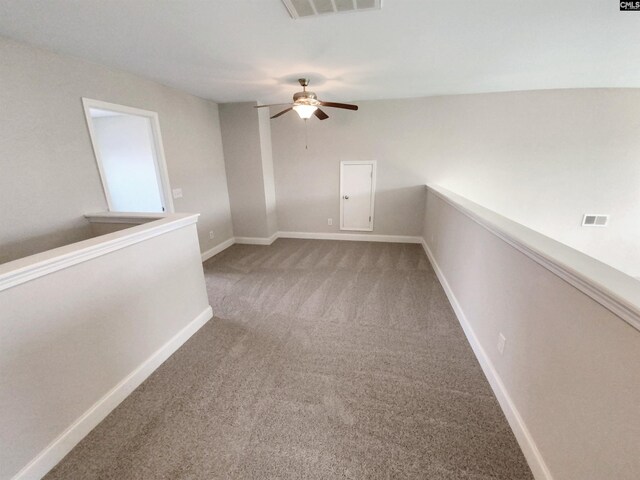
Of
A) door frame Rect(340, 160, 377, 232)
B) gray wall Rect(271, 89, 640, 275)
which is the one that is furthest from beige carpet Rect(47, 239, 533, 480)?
gray wall Rect(271, 89, 640, 275)

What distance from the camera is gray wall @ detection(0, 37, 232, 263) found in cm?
192

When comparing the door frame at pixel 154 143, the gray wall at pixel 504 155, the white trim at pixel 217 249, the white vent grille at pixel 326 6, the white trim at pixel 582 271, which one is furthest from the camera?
the white trim at pixel 217 249

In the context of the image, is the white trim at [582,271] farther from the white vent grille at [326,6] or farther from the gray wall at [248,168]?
the gray wall at [248,168]

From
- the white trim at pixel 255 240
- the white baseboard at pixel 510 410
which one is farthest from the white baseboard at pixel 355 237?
the white baseboard at pixel 510 410

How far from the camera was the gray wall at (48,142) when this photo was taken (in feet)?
6.29

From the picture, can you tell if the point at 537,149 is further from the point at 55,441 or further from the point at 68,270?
the point at 55,441

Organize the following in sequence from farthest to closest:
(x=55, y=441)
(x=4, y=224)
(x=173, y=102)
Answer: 1. (x=173, y=102)
2. (x=4, y=224)
3. (x=55, y=441)

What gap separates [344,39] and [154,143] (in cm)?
258

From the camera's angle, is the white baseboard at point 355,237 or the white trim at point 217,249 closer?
the white trim at point 217,249

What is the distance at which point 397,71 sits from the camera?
9.14ft

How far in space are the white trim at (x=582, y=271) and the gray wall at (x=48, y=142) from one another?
3.48 metres

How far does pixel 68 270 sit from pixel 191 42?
1891 millimetres

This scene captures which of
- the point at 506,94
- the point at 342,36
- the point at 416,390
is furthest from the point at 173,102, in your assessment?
the point at 506,94

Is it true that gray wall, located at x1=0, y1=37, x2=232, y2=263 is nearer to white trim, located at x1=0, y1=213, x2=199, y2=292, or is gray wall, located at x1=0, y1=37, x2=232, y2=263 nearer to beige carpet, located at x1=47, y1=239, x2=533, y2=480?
white trim, located at x1=0, y1=213, x2=199, y2=292
